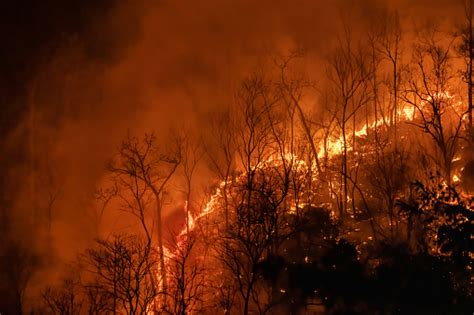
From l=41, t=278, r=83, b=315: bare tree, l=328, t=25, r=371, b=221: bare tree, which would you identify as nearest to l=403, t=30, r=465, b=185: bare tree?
l=328, t=25, r=371, b=221: bare tree

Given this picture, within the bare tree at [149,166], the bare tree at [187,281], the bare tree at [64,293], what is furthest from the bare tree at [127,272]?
the bare tree at [149,166]

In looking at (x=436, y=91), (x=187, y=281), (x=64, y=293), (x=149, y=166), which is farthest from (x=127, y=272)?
(x=436, y=91)

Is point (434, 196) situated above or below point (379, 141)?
below

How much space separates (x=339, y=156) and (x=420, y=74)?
Answer: 260 inches

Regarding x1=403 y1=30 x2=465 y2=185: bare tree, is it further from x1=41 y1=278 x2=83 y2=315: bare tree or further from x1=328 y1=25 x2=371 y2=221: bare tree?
x1=41 y1=278 x2=83 y2=315: bare tree

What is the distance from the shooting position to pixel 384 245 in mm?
19250

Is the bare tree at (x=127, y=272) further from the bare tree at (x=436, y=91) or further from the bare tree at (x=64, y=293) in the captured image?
A: the bare tree at (x=436, y=91)

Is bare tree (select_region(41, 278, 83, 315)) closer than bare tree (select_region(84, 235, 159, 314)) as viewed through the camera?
No

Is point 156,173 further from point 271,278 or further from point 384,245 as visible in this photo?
point 384,245

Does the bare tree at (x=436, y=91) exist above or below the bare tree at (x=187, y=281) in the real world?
above

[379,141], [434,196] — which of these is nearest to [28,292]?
[379,141]

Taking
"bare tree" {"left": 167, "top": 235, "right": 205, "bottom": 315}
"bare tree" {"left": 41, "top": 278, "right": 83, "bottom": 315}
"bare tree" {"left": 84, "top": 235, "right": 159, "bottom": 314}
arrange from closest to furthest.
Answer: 1. "bare tree" {"left": 84, "top": 235, "right": 159, "bottom": 314}
2. "bare tree" {"left": 167, "top": 235, "right": 205, "bottom": 315}
3. "bare tree" {"left": 41, "top": 278, "right": 83, "bottom": 315}

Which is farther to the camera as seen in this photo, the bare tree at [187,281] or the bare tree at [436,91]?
the bare tree at [436,91]

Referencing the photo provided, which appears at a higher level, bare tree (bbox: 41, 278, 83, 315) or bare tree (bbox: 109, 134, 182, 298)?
bare tree (bbox: 109, 134, 182, 298)
